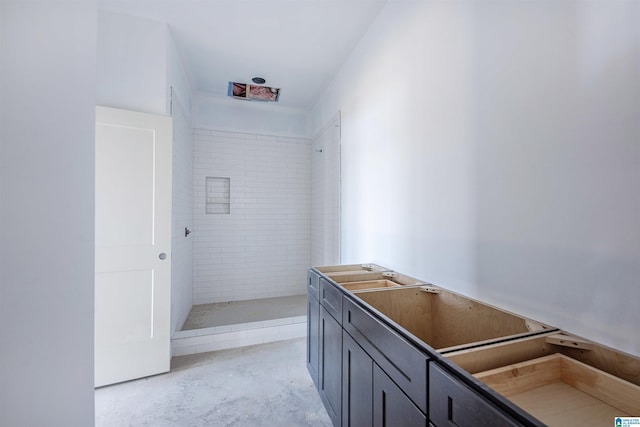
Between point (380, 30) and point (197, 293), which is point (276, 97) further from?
→ point (197, 293)

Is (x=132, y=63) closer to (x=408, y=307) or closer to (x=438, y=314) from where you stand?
(x=408, y=307)

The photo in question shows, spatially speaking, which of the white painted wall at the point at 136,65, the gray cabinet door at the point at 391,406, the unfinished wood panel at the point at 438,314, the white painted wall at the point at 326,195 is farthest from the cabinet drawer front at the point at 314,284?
the white painted wall at the point at 136,65

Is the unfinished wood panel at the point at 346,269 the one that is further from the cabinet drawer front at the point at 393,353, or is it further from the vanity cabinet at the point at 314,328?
the cabinet drawer front at the point at 393,353

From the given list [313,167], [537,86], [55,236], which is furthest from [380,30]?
[55,236]

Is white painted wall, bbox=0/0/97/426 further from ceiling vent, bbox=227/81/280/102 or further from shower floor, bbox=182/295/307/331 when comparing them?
ceiling vent, bbox=227/81/280/102

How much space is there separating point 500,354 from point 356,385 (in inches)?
28.2

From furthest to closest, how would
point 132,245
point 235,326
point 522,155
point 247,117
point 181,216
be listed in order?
1. point 247,117
2. point 181,216
3. point 235,326
4. point 132,245
5. point 522,155

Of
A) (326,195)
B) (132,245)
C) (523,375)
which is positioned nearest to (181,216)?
(132,245)

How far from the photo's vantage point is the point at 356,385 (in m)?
1.36

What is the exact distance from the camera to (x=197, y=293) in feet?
12.5

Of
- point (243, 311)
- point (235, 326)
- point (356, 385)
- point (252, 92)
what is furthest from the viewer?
point (252, 92)

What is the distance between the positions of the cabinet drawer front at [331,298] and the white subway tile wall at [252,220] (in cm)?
244

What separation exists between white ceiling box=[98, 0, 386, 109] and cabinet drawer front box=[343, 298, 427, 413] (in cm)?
233

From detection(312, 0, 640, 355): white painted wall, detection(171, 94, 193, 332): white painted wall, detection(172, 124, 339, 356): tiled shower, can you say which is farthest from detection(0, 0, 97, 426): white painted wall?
detection(172, 124, 339, 356): tiled shower
